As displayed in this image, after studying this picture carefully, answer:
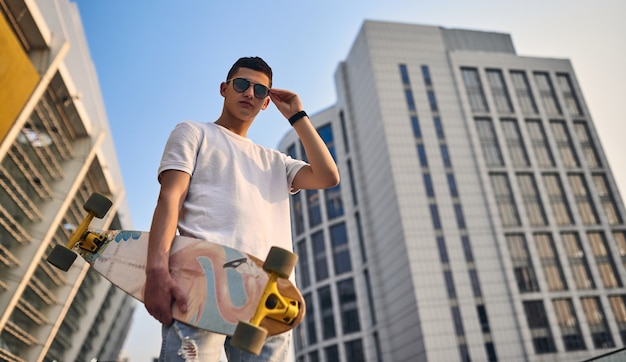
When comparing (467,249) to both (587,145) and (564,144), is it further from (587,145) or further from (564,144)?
(587,145)

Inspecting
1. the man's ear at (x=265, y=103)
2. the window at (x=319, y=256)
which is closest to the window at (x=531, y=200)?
the window at (x=319, y=256)

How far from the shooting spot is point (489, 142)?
42594mm

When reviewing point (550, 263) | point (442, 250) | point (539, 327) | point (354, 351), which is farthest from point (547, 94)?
point (354, 351)

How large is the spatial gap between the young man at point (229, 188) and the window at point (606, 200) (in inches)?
1811

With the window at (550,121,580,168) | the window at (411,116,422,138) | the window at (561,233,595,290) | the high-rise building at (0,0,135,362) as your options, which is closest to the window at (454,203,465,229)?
the window at (411,116,422,138)

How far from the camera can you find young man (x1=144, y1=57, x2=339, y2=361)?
172cm

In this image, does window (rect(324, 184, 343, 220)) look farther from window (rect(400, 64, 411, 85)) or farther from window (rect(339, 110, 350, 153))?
window (rect(400, 64, 411, 85))

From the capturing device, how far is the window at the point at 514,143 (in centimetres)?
4219

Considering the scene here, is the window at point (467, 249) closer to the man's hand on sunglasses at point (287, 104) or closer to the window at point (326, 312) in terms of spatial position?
the window at point (326, 312)

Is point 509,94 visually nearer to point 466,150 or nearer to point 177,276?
point 466,150

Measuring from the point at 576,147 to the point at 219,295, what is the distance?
48350 mm

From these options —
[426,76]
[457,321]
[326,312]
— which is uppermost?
[426,76]

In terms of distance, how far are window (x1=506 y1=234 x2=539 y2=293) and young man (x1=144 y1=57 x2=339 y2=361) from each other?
127ft

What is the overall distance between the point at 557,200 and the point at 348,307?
67.9 feet
